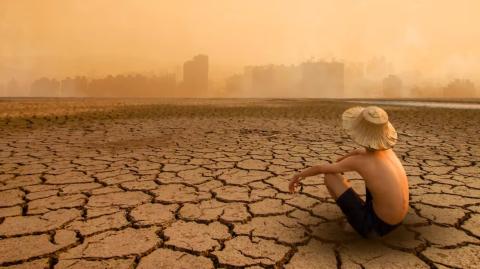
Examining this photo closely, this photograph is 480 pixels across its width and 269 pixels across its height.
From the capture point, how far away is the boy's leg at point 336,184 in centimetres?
165

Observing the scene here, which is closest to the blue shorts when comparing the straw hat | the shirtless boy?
the shirtless boy

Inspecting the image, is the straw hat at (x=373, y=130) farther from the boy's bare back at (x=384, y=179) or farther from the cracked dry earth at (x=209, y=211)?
the cracked dry earth at (x=209, y=211)

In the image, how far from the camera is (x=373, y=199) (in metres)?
1.56

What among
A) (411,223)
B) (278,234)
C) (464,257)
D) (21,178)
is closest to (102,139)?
(21,178)

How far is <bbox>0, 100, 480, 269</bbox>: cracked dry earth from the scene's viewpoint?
1543 mm

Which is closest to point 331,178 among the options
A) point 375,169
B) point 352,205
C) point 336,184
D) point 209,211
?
point 336,184

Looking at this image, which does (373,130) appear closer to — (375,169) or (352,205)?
(375,169)

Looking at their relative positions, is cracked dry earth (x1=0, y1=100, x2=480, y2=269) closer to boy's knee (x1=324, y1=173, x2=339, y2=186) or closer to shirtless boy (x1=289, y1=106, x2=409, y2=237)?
shirtless boy (x1=289, y1=106, x2=409, y2=237)

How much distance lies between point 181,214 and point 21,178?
1510 mm

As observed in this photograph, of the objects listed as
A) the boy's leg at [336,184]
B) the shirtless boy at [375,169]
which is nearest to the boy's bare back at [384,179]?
the shirtless boy at [375,169]

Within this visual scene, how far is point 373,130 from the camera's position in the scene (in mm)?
1460

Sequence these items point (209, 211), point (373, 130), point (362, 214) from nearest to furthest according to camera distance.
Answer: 1. point (373, 130)
2. point (362, 214)
3. point (209, 211)

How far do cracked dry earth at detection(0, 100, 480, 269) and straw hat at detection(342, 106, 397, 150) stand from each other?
480mm

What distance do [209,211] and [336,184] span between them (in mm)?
749
